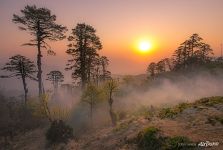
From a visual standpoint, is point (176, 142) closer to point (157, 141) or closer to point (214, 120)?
point (157, 141)

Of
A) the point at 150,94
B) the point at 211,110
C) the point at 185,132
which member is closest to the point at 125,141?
the point at 185,132

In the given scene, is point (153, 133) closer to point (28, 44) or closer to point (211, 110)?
point (211, 110)

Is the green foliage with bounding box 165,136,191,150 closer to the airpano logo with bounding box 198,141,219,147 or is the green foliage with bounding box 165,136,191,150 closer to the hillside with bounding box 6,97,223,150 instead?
the hillside with bounding box 6,97,223,150

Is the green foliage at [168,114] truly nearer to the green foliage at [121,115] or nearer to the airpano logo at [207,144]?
the airpano logo at [207,144]

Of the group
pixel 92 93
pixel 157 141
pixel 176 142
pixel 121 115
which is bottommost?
pixel 121 115

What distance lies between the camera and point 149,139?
18.6 meters

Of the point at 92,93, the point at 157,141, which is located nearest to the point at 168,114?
the point at 157,141

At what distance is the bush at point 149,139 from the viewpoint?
1789cm

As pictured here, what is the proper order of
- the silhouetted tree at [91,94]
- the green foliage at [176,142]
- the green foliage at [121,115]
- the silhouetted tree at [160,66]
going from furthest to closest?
the silhouetted tree at [160,66] → the silhouetted tree at [91,94] → the green foliage at [121,115] → the green foliage at [176,142]

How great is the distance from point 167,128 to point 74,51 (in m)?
31.5

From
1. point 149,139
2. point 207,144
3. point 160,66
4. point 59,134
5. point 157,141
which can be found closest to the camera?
point 207,144

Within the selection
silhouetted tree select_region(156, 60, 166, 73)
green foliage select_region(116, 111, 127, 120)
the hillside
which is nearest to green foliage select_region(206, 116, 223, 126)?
the hillside

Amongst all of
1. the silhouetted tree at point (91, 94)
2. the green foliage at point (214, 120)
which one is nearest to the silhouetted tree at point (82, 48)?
the silhouetted tree at point (91, 94)

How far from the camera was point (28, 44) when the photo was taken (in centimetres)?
4094
